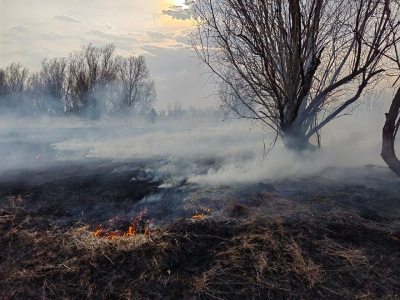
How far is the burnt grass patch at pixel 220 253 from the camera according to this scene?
9.73ft

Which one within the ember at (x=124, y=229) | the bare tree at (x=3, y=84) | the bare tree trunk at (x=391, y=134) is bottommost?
the ember at (x=124, y=229)

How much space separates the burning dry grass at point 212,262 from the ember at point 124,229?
35 centimetres

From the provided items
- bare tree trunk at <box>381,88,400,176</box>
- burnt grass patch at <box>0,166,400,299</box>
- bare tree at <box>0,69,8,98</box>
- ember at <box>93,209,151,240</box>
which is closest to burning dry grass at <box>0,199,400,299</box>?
burnt grass patch at <box>0,166,400,299</box>

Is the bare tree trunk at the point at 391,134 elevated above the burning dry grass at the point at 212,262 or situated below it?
above

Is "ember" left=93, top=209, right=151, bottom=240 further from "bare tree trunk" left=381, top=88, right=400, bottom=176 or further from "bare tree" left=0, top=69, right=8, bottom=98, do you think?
"bare tree" left=0, top=69, right=8, bottom=98

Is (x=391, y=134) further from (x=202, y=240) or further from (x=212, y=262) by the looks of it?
(x=212, y=262)

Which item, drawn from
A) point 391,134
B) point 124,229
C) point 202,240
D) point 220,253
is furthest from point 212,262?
point 391,134

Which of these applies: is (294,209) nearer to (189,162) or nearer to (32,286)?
(32,286)

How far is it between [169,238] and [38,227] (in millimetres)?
2620

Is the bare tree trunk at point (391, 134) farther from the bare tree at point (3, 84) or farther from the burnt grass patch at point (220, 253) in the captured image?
the bare tree at point (3, 84)

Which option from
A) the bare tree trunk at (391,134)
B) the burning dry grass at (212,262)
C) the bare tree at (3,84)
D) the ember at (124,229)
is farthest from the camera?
the bare tree at (3,84)

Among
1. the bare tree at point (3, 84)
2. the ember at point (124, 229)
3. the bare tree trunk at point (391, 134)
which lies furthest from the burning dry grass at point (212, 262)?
the bare tree at point (3, 84)

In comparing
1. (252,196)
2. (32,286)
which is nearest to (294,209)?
(252,196)

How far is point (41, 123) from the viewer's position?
30375mm
